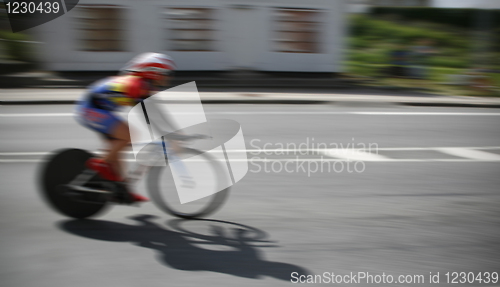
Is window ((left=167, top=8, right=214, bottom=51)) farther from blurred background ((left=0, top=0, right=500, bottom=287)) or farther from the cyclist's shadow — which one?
the cyclist's shadow

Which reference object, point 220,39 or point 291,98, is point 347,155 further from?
point 220,39

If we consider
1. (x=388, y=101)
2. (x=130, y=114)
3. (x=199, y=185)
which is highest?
(x=130, y=114)

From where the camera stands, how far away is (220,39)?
15.6 m

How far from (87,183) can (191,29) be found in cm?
1184

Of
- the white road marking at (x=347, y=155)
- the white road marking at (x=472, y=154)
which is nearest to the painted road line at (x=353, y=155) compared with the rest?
the white road marking at (x=347, y=155)

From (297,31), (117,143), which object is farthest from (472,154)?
(297,31)

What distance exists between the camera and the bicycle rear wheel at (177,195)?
4.47m

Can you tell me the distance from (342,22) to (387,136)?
28.6 ft

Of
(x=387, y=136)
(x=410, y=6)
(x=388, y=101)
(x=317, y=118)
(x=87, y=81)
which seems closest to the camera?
(x=387, y=136)

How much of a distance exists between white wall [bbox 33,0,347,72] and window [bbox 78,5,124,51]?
18 centimetres

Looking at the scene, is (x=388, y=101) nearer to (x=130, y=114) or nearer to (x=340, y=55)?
(x=340, y=55)

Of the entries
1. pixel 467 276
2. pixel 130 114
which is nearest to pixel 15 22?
pixel 130 114

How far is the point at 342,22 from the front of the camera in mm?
16172

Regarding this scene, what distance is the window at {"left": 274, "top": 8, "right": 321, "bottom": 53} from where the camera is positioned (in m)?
15.7
